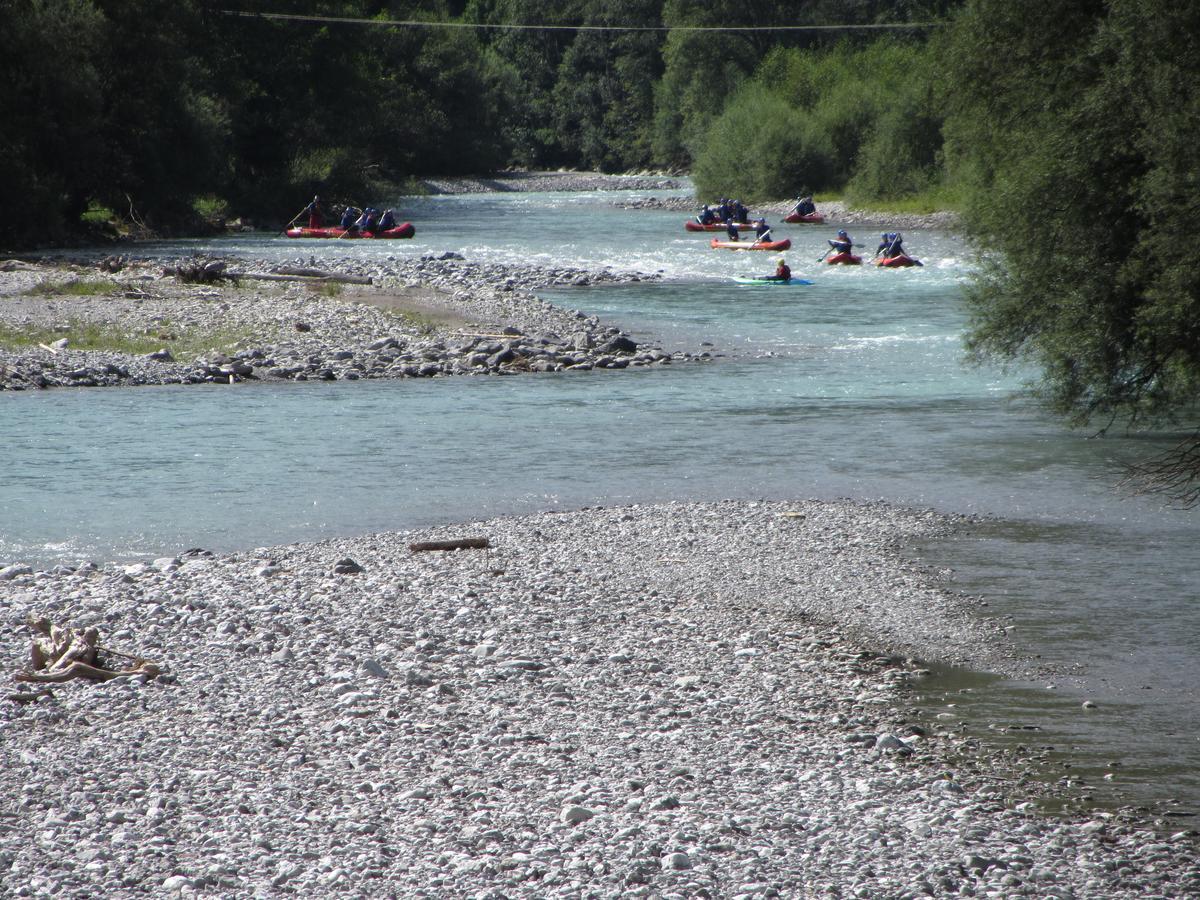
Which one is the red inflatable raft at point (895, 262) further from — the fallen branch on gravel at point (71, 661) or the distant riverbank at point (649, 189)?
the fallen branch on gravel at point (71, 661)

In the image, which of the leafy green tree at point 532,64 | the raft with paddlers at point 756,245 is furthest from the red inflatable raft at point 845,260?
the leafy green tree at point 532,64

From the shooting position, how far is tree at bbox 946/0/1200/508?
41.7 feet

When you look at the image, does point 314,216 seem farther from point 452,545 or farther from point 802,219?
point 452,545

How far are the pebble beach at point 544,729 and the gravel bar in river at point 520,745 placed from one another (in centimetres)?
2

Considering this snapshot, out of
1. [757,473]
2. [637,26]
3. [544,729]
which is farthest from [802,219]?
[544,729]

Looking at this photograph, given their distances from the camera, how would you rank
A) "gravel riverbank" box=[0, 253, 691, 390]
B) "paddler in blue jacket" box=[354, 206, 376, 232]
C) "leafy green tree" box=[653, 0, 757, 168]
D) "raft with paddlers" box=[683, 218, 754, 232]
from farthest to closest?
1. "leafy green tree" box=[653, 0, 757, 168]
2. "raft with paddlers" box=[683, 218, 754, 232]
3. "paddler in blue jacket" box=[354, 206, 376, 232]
4. "gravel riverbank" box=[0, 253, 691, 390]

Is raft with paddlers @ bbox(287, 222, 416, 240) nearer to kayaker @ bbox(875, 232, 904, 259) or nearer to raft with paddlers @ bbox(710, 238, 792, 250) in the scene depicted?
raft with paddlers @ bbox(710, 238, 792, 250)

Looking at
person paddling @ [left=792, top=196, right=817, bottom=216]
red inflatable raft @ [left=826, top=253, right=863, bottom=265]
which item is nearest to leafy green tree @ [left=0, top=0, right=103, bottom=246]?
red inflatable raft @ [left=826, top=253, right=863, bottom=265]

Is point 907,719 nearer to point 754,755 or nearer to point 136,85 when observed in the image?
point 754,755

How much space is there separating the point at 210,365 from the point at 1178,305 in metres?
13.2

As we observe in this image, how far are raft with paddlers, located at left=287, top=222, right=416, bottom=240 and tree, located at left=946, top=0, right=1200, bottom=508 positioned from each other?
30.8m

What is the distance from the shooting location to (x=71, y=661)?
752cm

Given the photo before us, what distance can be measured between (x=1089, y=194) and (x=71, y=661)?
10.4 meters

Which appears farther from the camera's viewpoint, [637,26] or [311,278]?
Answer: [637,26]
